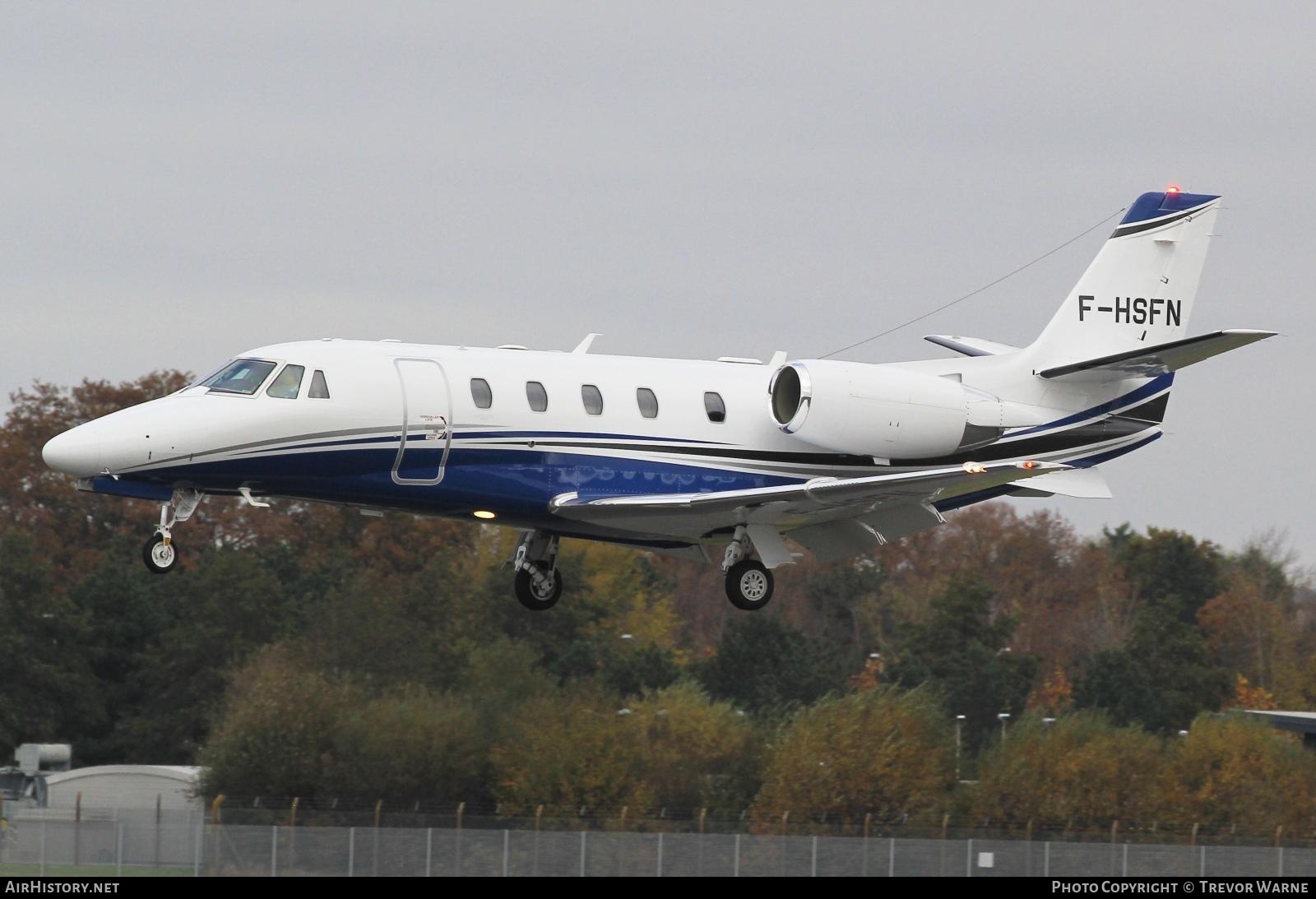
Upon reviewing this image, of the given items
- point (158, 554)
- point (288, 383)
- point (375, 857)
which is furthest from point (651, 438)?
point (375, 857)

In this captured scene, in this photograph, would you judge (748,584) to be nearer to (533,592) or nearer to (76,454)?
(533,592)

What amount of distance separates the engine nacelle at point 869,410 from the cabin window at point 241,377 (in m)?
7.03

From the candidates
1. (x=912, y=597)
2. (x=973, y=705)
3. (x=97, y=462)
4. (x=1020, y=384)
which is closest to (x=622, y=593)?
(x=973, y=705)

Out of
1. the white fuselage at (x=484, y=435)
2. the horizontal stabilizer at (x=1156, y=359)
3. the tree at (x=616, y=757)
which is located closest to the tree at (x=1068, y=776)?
the tree at (x=616, y=757)

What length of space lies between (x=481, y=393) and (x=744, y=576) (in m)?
4.63

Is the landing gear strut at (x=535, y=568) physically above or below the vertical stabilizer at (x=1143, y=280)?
below

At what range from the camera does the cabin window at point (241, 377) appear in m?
25.8

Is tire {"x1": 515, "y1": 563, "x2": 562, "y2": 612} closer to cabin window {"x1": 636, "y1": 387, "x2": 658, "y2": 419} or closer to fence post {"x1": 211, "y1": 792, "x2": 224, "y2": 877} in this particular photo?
cabin window {"x1": 636, "y1": 387, "x2": 658, "y2": 419}

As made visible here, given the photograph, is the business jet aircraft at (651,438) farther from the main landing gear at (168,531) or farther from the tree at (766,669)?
the tree at (766,669)

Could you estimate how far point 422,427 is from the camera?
86.0 ft

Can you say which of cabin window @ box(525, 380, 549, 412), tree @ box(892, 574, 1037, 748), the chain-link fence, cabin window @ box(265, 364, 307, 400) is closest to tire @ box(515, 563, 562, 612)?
the chain-link fence

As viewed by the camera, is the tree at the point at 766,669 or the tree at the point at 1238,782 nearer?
the tree at the point at 1238,782

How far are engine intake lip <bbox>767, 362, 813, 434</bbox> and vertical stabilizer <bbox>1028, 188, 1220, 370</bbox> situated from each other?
580 cm

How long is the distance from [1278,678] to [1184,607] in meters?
11.9
